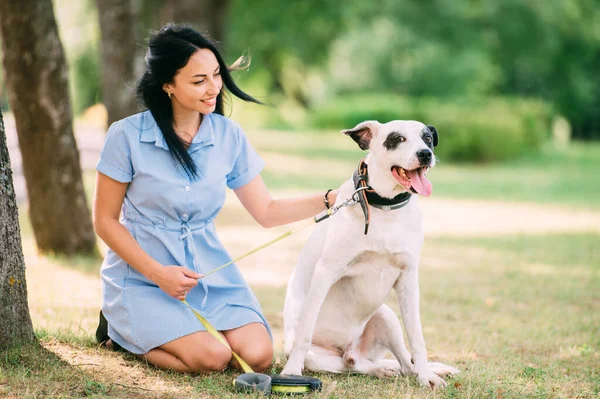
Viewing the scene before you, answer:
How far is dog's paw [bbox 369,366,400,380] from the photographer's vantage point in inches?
154

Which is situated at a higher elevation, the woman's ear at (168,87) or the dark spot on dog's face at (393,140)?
the woman's ear at (168,87)

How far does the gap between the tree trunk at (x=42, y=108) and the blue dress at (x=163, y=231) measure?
9.88 feet

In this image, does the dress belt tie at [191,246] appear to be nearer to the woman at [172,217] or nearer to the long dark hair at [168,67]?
the woman at [172,217]

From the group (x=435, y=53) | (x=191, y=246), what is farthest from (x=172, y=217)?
(x=435, y=53)

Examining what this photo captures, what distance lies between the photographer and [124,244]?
12.3 ft

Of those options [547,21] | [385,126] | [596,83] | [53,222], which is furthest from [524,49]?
[385,126]

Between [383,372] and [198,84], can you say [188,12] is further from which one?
[383,372]

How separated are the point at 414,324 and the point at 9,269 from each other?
6.88 feet

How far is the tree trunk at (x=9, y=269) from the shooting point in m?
3.63

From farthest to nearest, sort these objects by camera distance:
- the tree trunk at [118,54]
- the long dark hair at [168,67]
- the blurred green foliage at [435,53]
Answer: the blurred green foliage at [435,53], the tree trunk at [118,54], the long dark hair at [168,67]

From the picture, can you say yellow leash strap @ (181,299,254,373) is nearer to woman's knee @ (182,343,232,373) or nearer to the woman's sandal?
woman's knee @ (182,343,232,373)

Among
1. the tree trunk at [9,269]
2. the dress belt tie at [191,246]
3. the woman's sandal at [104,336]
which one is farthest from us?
the woman's sandal at [104,336]

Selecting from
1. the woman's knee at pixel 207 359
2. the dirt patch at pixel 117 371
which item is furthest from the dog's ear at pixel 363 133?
the dirt patch at pixel 117 371

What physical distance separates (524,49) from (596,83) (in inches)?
330
